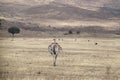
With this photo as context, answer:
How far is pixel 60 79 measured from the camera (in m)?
27.1

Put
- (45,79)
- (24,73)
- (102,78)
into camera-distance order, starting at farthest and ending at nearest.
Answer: (24,73)
(102,78)
(45,79)

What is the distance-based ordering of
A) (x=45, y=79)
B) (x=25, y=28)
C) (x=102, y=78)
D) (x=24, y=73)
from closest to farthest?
(x=45, y=79) < (x=102, y=78) < (x=24, y=73) < (x=25, y=28)

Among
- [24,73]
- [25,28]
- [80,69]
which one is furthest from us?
[25,28]

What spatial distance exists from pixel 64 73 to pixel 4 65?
5.97 m

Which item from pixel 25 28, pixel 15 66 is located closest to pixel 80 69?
pixel 15 66

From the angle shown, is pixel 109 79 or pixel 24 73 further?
pixel 24 73

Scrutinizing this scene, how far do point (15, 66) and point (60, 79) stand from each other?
31.0 feet

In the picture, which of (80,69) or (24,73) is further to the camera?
(80,69)

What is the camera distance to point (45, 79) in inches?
1056

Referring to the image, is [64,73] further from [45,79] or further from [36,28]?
[36,28]

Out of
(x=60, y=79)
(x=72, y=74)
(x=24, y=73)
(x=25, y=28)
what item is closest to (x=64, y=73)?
(x=72, y=74)

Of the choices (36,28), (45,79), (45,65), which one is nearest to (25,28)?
(36,28)

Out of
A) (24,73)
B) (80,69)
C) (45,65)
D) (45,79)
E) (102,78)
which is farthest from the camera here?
(45,65)

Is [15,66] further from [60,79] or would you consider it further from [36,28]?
[36,28]
